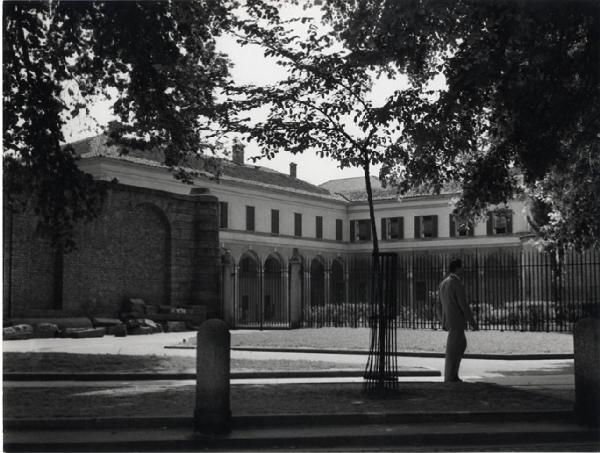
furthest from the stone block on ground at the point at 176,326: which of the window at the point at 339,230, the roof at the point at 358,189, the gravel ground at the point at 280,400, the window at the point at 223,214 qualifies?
the window at the point at 339,230

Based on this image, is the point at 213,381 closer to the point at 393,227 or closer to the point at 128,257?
the point at 128,257

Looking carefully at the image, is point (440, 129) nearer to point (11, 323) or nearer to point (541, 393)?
point (541, 393)

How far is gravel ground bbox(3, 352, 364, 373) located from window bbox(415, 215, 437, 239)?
168 ft

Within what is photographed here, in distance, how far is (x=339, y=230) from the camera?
225 feet

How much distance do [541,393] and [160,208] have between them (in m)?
21.6

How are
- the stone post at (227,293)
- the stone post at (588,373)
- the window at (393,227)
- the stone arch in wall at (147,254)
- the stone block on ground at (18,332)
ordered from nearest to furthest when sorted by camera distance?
the stone post at (588,373) < the stone block on ground at (18,332) < the stone arch in wall at (147,254) < the stone post at (227,293) < the window at (393,227)

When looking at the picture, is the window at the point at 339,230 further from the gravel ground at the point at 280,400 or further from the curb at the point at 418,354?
the gravel ground at the point at 280,400

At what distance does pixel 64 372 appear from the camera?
1292cm

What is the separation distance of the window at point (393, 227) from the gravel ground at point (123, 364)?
51907 millimetres

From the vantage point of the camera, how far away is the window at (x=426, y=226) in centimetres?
6506

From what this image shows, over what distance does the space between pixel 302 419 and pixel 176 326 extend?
20649 mm

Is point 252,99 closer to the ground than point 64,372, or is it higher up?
higher up

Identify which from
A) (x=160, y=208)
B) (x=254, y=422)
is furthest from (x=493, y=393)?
(x=160, y=208)

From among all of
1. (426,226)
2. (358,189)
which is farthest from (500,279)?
(358,189)
